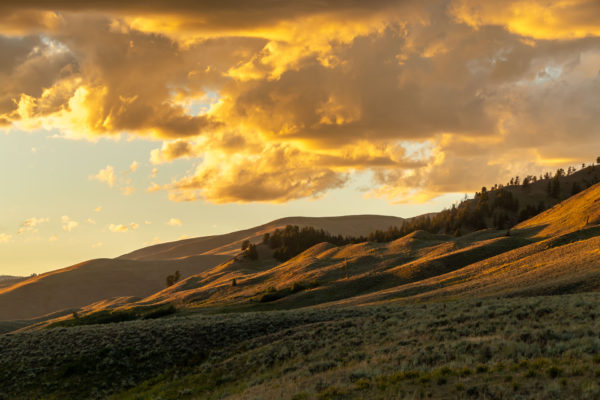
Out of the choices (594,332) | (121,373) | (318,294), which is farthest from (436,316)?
(318,294)

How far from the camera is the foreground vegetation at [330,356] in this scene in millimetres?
18922

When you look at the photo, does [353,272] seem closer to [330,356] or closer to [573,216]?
[573,216]

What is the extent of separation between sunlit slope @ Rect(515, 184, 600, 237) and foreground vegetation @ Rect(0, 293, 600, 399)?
107 m

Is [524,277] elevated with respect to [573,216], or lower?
lower

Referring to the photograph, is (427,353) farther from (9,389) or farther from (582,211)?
(582,211)

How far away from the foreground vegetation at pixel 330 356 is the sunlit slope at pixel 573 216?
106746mm

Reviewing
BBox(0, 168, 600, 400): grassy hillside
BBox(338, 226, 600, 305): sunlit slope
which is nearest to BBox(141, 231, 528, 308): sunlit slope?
A: BBox(338, 226, 600, 305): sunlit slope

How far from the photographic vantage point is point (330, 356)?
30.2 m

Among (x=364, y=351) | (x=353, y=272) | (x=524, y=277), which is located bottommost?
(x=524, y=277)

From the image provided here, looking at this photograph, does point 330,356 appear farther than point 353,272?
No

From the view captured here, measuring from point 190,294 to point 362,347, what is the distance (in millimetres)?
109845

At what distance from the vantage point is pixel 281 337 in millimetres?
39562

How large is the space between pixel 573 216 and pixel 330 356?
143121 mm

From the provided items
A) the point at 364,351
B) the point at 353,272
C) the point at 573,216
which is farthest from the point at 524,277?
the point at 573,216
